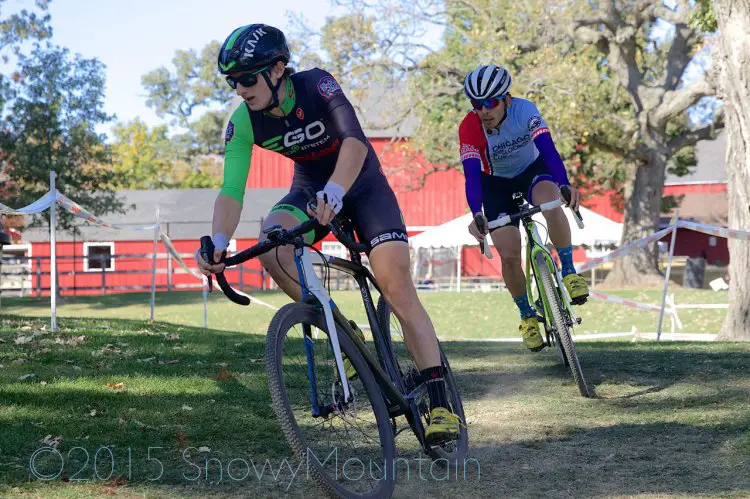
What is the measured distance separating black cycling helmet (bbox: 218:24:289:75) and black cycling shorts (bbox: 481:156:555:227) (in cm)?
339

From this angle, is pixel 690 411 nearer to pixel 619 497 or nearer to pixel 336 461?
pixel 619 497

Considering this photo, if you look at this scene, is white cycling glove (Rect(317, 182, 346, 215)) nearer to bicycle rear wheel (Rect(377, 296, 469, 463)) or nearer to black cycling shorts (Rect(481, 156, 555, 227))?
bicycle rear wheel (Rect(377, 296, 469, 463))

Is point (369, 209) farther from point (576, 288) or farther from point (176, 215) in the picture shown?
point (176, 215)

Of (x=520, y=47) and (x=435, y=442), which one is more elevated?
(x=520, y=47)

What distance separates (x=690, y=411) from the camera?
6.37 metres

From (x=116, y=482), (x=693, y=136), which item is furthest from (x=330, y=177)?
(x=693, y=136)

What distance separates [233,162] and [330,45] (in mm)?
27208

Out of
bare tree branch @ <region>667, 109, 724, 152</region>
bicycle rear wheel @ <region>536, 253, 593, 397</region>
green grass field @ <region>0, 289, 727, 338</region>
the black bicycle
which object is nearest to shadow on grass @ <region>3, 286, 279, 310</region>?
green grass field @ <region>0, 289, 727, 338</region>

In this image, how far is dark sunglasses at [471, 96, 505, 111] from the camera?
6816 millimetres

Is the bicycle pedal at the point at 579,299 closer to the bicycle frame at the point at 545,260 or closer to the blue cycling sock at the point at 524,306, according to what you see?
the bicycle frame at the point at 545,260

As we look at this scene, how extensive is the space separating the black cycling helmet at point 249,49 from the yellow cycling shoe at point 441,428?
6.42 feet

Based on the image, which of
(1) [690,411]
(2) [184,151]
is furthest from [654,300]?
(2) [184,151]

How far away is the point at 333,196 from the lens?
4211 millimetres

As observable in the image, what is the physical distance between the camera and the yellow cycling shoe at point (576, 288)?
7.18 m
